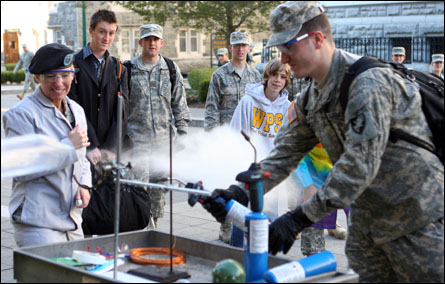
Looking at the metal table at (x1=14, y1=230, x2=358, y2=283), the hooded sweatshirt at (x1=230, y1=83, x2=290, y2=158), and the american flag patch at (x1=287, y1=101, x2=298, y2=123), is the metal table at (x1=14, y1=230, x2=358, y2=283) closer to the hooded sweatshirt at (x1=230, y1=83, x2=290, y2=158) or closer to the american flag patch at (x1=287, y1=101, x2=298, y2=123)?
the american flag patch at (x1=287, y1=101, x2=298, y2=123)

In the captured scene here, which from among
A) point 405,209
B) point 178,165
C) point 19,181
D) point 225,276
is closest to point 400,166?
point 405,209

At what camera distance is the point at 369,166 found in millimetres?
3133

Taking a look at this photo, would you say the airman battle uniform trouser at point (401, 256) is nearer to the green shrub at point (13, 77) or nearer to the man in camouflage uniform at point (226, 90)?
the man in camouflage uniform at point (226, 90)

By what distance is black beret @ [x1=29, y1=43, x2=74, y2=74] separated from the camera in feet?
13.9

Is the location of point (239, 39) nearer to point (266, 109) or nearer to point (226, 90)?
point (226, 90)

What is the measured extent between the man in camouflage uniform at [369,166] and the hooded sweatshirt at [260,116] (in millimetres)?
3314

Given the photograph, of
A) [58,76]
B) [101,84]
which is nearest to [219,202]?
[58,76]

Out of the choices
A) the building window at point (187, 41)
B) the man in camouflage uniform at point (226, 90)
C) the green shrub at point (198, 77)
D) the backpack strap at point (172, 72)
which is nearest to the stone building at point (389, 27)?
the green shrub at point (198, 77)

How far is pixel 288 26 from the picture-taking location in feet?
11.1

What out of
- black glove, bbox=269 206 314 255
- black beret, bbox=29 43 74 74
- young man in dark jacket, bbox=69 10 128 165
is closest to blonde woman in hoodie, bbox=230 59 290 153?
young man in dark jacket, bbox=69 10 128 165

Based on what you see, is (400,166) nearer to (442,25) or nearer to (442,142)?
(442,142)

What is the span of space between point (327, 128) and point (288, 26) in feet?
1.85

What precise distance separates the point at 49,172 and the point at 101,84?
8.39ft

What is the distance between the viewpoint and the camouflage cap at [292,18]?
337 cm
